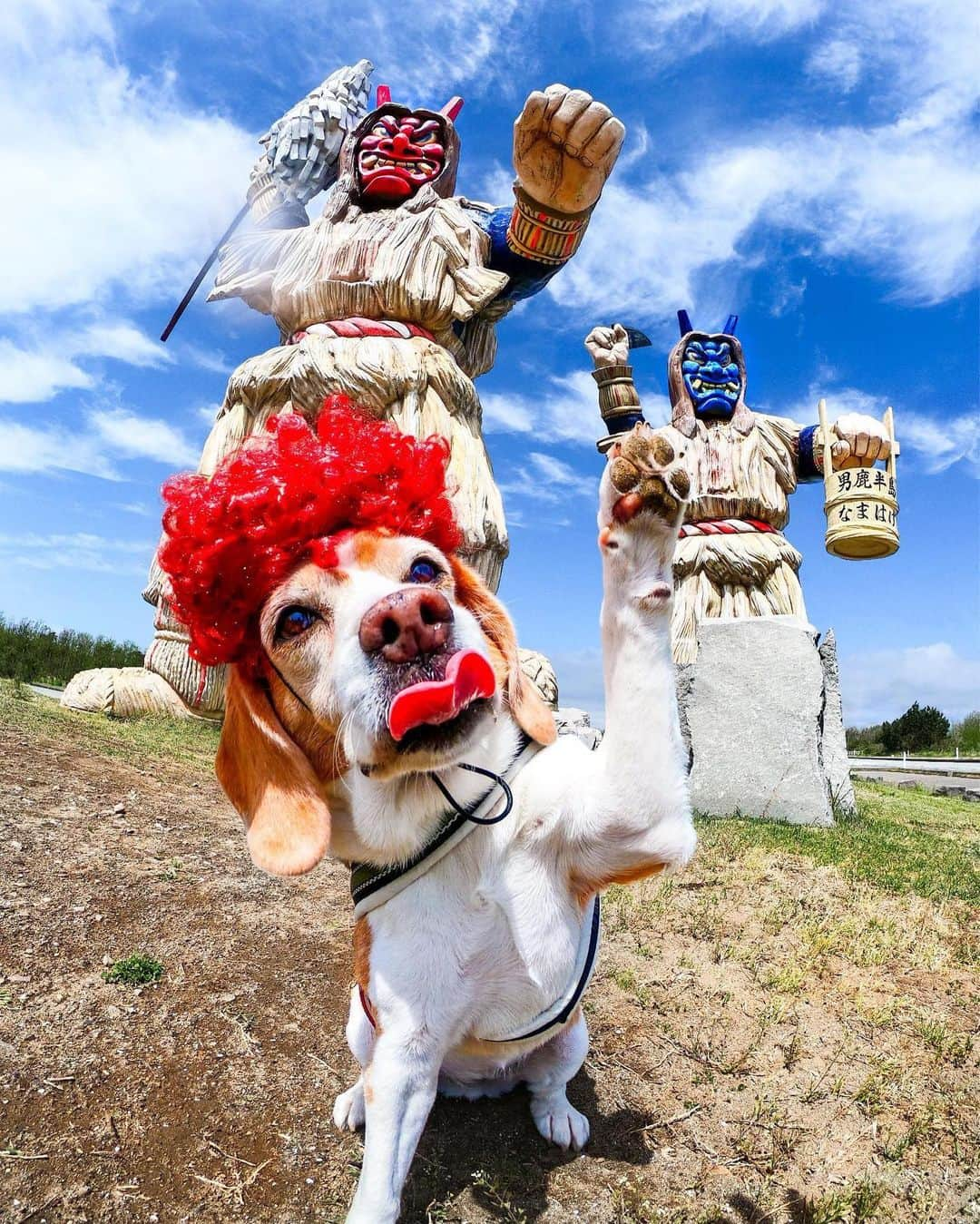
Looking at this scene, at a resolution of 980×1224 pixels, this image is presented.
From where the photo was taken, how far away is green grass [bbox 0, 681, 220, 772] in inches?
196

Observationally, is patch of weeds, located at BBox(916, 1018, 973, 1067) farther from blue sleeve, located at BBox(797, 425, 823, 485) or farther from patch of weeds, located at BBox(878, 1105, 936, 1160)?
blue sleeve, located at BBox(797, 425, 823, 485)

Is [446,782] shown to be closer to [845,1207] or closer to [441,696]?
[441,696]

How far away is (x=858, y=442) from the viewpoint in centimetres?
555

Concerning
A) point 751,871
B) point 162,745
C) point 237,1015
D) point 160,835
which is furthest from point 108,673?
point 751,871

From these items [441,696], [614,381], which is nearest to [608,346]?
[614,381]

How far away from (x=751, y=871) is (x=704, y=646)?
78.5 inches

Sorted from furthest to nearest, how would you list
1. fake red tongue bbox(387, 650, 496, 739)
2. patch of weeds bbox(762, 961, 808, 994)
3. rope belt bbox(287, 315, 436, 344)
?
rope belt bbox(287, 315, 436, 344) < patch of weeds bbox(762, 961, 808, 994) < fake red tongue bbox(387, 650, 496, 739)

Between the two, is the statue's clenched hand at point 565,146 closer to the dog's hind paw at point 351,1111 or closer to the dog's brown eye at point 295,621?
the dog's brown eye at point 295,621

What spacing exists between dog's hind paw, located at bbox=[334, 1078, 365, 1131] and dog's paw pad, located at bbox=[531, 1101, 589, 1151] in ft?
1.38

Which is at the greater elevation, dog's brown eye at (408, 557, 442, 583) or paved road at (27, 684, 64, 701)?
dog's brown eye at (408, 557, 442, 583)

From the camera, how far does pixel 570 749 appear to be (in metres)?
1.66

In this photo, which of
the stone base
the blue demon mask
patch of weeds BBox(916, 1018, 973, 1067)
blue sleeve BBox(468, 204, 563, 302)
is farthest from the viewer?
the blue demon mask

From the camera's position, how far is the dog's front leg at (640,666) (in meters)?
1.33

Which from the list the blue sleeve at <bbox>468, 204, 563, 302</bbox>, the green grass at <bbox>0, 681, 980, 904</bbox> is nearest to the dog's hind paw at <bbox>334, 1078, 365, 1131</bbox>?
the green grass at <bbox>0, 681, 980, 904</bbox>
